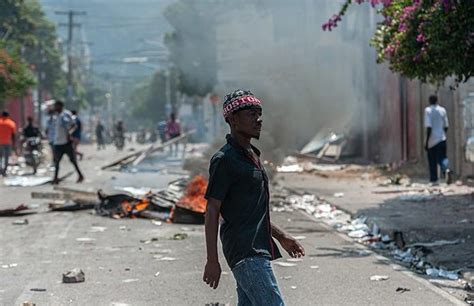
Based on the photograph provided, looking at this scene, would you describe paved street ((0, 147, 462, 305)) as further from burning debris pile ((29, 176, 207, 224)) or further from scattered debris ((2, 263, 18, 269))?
burning debris pile ((29, 176, 207, 224))

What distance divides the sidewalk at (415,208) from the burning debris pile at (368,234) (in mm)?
96

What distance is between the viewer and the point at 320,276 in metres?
8.74

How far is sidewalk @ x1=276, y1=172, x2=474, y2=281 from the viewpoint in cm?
1008

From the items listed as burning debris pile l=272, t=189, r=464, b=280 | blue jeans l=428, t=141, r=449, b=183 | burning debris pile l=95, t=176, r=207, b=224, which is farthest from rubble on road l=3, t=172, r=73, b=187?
blue jeans l=428, t=141, r=449, b=183

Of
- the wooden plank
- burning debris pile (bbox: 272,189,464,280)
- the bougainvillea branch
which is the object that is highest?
the bougainvillea branch

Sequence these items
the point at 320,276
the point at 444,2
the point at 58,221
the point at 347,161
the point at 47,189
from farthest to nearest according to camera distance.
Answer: the point at 347,161, the point at 47,189, the point at 58,221, the point at 444,2, the point at 320,276

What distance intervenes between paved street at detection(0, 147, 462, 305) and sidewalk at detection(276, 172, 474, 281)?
0.69 metres

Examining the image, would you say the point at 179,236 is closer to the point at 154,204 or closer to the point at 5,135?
the point at 154,204

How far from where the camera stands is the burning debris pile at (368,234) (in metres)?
9.36

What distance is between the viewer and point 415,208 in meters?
14.0

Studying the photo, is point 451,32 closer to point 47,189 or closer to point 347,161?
point 47,189

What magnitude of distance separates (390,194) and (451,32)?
583 cm

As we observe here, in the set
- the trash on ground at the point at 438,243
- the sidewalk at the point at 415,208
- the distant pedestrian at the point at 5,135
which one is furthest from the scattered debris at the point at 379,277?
the distant pedestrian at the point at 5,135

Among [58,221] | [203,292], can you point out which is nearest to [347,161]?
[58,221]
